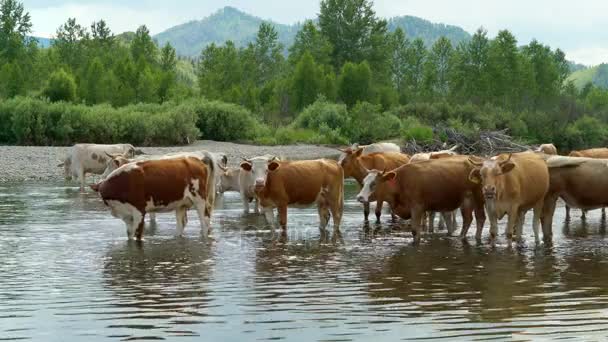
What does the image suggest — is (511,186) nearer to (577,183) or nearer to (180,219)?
(577,183)

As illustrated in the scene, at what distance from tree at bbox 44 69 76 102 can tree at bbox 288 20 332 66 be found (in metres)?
40.4

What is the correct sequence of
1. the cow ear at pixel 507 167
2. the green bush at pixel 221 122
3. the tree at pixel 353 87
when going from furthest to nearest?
the tree at pixel 353 87
the green bush at pixel 221 122
the cow ear at pixel 507 167

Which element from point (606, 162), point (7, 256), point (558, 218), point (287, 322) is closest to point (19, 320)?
point (287, 322)

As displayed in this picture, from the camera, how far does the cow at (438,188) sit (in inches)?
615

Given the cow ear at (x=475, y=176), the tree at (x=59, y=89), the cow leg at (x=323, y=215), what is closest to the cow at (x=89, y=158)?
the cow leg at (x=323, y=215)

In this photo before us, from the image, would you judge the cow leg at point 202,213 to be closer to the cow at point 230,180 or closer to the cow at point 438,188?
the cow at point 438,188

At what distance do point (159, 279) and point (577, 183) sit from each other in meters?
7.78

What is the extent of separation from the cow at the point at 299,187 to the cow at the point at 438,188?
1.45 meters

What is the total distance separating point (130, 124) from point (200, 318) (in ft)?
135

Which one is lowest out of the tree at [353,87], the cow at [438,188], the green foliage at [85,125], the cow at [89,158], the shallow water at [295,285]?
the shallow water at [295,285]

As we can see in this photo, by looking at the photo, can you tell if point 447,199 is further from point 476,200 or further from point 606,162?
point 606,162

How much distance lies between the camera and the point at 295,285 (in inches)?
453

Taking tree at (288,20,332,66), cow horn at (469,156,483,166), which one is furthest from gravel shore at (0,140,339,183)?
tree at (288,20,332,66)

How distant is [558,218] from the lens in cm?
2011
